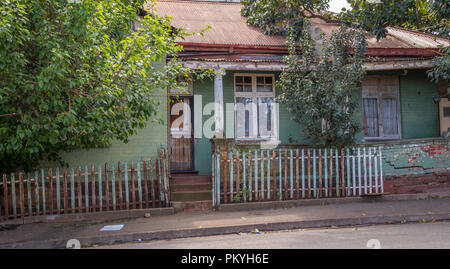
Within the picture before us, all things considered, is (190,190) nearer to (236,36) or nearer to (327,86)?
(327,86)

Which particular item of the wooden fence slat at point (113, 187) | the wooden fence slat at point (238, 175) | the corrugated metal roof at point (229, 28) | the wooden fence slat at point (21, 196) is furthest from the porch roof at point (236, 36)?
Answer: the wooden fence slat at point (21, 196)

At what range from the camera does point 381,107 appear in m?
12.0

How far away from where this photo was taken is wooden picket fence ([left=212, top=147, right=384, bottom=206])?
8.80 m

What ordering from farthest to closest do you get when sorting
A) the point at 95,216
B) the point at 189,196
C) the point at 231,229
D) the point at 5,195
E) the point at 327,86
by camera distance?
the point at 189,196
the point at 327,86
the point at 95,216
the point at 5,195
the point at 231,229

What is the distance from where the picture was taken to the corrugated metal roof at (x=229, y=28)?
1163 centimetres

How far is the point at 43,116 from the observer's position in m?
6.07

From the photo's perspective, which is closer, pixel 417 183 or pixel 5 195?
pixel 5 195

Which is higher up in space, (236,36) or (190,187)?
(236,36)

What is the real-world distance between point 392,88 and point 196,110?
6438 millimetres

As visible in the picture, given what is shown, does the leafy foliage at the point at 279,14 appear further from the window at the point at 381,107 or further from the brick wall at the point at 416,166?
the brick wall at the point at 416,166

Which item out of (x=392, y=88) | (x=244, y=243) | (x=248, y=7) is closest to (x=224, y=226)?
(x=244, y=243)

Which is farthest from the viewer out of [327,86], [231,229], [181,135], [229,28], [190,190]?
[229,28]

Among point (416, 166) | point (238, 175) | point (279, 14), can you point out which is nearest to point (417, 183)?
point (416, 166)

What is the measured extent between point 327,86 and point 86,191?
5992mm
